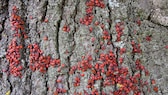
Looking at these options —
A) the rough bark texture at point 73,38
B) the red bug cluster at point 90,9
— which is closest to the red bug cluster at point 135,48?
the rough bark texture at point 73,38

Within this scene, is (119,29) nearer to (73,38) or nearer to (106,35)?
(106,35)

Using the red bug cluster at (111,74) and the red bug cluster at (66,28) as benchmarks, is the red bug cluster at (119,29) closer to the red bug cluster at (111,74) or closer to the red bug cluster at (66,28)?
the red bug cluster at (111,74)

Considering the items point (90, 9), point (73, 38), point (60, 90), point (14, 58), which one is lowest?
point (60, 90)

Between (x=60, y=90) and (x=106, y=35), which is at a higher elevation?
(x=106, y=35)

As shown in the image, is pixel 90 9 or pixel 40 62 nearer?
pixel 40 62

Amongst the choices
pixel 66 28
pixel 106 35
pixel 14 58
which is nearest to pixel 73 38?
pixel 66 28

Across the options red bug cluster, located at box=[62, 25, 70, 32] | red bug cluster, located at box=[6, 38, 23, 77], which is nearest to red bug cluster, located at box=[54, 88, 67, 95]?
red bug cluster, located at box=[6, 38, 23, 77]

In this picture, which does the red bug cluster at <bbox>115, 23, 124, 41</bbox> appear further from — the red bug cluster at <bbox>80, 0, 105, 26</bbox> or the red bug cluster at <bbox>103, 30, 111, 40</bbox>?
the red bug cluster at <bbox>80, 0, 105, 26</bbox>
